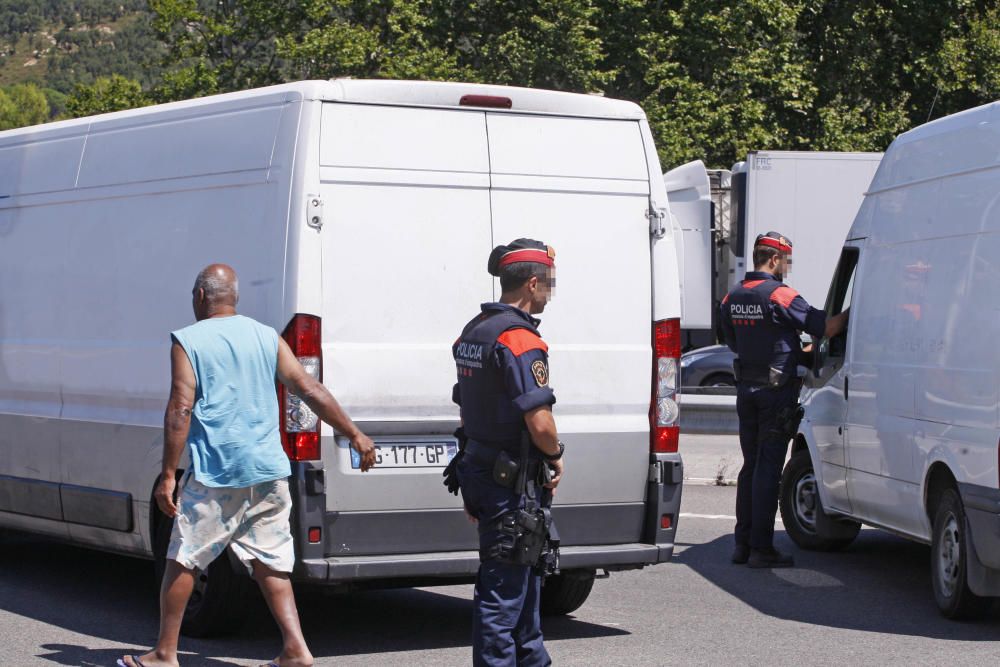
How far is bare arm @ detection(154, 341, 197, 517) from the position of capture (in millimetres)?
5848

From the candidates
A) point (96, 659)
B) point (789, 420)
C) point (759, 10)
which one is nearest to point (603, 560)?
point (96, 659)

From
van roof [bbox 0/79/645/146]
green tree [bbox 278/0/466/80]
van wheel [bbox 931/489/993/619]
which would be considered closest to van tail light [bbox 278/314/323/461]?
van roof [bbox 0/79/645/146]

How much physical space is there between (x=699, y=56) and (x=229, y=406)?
2736 centimetres

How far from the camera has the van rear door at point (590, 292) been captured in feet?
22.3

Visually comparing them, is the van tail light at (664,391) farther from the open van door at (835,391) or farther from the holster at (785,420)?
the holster at (785,420)

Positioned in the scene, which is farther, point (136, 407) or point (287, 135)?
point (136, 407)

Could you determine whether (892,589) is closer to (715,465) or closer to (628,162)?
(628,162)

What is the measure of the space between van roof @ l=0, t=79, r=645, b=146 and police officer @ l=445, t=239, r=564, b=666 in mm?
1378

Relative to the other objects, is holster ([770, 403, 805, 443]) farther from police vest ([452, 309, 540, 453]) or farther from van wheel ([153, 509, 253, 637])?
police vest ([452, 309, 540, 453])

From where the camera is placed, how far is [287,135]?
6453mm

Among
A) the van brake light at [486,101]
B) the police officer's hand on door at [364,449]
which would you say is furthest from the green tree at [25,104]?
the police officer's hand on door at [364,449]

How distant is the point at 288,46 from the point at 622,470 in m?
29.8

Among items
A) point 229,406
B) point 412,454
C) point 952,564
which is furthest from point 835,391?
point 229,406

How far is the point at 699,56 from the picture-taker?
3209 cm
